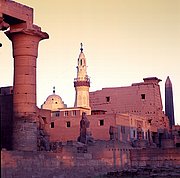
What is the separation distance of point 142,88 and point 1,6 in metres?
30.7

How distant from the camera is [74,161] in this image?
2109 centimetres

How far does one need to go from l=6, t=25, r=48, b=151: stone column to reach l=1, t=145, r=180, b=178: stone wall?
1.69 m

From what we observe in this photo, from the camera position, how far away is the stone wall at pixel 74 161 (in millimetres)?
16922

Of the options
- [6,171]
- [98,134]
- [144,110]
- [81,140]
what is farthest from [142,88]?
[6,171]

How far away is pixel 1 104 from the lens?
23.0 m

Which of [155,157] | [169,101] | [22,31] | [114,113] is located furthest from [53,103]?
[22,31]

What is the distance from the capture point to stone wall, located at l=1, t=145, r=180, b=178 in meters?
16.9

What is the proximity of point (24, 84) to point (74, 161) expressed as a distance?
4.25m

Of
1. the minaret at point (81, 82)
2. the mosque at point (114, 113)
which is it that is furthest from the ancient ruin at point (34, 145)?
the minaret at point (81, 82)

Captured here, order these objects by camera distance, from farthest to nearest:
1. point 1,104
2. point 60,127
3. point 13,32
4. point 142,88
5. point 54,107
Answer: point 54,107
point 142,88
point 60,127
point 1,104
point 13,32

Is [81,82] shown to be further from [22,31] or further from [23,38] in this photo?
[22,31]

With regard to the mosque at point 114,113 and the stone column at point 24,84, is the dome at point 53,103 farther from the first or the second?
the stone column at point 24,84

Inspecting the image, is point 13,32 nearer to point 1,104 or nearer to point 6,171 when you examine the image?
point 1,104

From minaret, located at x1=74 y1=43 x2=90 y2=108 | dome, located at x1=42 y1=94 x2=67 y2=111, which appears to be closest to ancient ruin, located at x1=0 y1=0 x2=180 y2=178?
minaret, located at x1=74 y1=43 x2=90 y2=108
